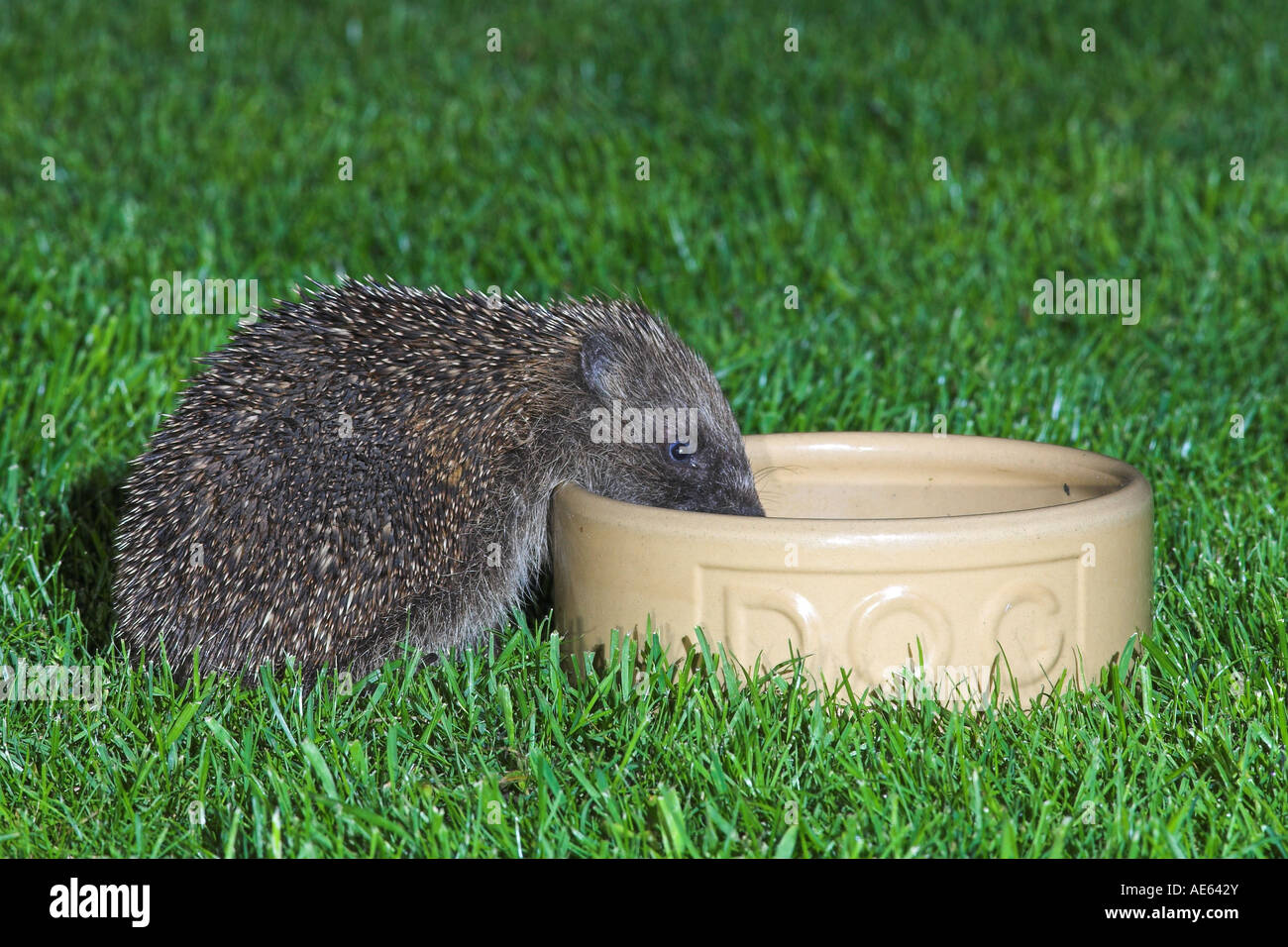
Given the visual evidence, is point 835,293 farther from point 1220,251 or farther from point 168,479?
point 168,479

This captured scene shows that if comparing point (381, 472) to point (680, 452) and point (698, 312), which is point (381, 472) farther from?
point (698, 312)

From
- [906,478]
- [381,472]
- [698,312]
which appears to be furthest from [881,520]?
[698,312]

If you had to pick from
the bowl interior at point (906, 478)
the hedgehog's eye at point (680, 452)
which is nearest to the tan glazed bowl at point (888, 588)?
the bowl interior at point (906, 478)

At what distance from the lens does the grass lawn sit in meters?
3.23

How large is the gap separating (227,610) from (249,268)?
3.75 meters

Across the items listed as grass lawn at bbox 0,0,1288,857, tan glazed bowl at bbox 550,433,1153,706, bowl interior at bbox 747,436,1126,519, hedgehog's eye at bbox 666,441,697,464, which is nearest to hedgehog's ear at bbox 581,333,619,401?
hedgehog's eye at bbox 666,441,697,464

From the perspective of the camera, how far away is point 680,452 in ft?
14.2

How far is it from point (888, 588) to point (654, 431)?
1163 millimetres

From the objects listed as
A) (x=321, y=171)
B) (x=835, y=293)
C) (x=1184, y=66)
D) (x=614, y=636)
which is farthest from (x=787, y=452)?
(x=1184, y=66)

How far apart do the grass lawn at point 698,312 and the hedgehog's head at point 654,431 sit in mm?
593

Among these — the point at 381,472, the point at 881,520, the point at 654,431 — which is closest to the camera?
the point at 881,520

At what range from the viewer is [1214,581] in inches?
171

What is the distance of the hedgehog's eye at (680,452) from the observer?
14.1 ft

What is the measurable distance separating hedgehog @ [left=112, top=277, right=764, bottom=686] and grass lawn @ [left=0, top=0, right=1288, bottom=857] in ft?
0.56
